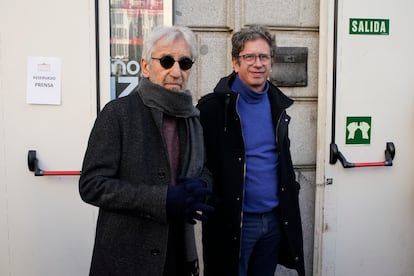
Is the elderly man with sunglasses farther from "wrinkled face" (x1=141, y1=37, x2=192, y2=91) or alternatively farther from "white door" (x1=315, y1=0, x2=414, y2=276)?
"white door" (x1=315, y1=0, x2=414, y2=276)

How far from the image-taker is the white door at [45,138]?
2883 mm

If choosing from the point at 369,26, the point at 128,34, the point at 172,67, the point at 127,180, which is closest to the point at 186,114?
the point at 172,67

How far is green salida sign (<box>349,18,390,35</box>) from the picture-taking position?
328 cm

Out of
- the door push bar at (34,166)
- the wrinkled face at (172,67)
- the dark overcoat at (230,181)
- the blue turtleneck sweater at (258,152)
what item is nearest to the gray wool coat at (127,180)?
the wrinkled face at (172,67)

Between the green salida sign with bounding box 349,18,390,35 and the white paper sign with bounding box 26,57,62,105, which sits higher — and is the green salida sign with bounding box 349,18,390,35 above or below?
above

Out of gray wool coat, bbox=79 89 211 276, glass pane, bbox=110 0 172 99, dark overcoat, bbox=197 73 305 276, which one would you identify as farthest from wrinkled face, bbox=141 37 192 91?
glass pane, bbox=110 0 172 99

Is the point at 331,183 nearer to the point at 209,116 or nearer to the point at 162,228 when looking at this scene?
the point at 209,116

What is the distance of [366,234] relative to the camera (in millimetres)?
3469

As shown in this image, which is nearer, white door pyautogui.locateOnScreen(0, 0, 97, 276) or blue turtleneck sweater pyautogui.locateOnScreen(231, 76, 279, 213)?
blue turtleneck sweater pyautogui.locateOnScreen(231, 76, 279, 213)

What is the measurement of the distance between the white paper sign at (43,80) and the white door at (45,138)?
3 centimetres

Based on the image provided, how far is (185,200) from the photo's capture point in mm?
1574

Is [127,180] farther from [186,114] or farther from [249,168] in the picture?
[249,168]

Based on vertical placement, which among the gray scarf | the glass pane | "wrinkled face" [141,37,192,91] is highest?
the glass pane

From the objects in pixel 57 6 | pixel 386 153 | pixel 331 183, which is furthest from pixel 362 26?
pixel 57 6
